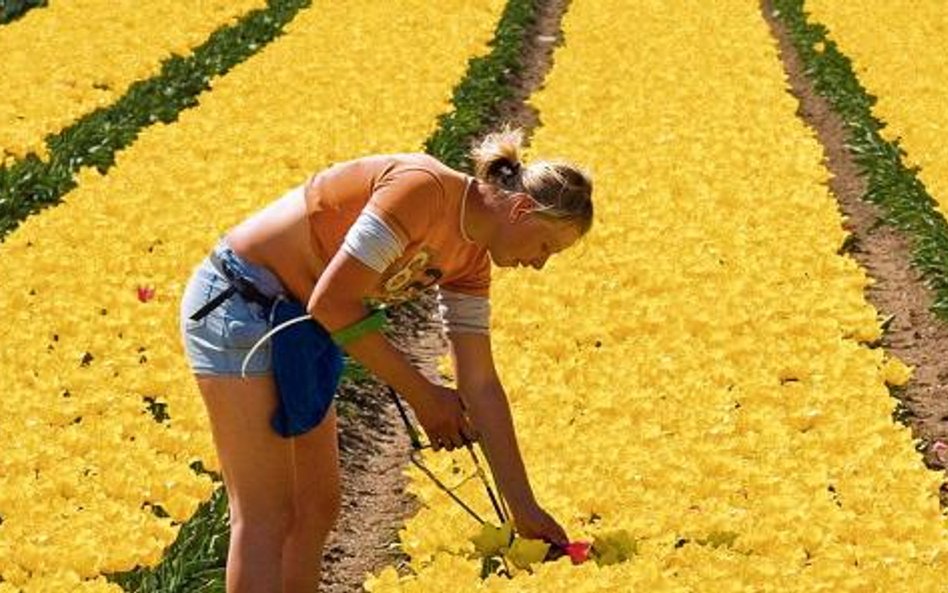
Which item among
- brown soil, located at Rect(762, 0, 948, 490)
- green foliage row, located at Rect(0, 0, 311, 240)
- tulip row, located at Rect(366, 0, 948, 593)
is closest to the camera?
tulip row, located at Rect(366, 0, 948, 593)

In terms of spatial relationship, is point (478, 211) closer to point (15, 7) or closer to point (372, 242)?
point (372, 242)

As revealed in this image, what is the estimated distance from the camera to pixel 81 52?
18.9 meters

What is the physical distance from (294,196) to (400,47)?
15.0m

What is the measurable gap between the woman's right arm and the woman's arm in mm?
317

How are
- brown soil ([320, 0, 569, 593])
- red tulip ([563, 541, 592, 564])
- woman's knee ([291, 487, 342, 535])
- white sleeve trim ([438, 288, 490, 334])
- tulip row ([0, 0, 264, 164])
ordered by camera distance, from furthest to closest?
tulip row ([0, 0, 264, 164]) < brown soil ([320, 0, 569, 593]) < red tulip ([563, 541, 592, 564]) < woman's knee ([291, 487, 342, 535]) < white sleeve trim ([438, 288, 490, 334])

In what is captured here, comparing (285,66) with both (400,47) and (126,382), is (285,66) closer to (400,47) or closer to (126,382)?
(400,47)

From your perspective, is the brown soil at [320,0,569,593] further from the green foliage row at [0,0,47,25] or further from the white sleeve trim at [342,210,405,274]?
the green foliage row at [0,0,47,25]

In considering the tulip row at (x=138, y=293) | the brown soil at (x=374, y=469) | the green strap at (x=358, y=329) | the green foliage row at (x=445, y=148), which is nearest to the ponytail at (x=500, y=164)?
the green strap at (x=358, y=329)

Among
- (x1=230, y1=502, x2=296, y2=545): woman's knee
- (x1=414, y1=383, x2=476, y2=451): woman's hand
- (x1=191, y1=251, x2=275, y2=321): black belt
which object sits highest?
(x1=191, y1=251, x2=275, y2=321): black belt

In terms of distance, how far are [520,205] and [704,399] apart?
3495 millimetres

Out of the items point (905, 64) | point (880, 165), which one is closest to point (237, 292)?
point (880, 165)

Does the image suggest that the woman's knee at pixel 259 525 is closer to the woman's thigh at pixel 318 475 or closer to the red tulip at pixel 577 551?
the woman's thigh at pixel 318 475

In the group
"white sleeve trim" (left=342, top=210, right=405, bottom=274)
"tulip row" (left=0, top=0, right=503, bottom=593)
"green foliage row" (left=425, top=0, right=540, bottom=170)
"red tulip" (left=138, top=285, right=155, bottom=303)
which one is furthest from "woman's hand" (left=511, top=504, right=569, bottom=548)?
"green foliage row" (left=425, top=0, right=540, bottom=170)

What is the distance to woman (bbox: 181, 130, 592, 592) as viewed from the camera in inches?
186
